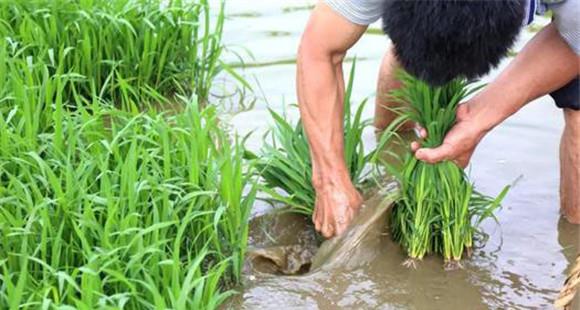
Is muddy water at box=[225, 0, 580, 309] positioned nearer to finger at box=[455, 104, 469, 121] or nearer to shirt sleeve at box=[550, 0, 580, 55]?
finger at box=[455, 104, 469, 121]

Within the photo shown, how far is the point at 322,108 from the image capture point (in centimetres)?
324

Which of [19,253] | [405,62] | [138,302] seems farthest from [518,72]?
[19,253]

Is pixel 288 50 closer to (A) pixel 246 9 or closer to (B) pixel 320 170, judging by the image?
(A) pixel 246 9

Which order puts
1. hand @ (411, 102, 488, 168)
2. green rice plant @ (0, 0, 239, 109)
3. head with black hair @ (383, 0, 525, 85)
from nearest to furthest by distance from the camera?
head with black hair @ (383, 0, 525, 85) < hand @ (411, 102, 488, 168) < green rice plant @ (0, 0, 239, 109)

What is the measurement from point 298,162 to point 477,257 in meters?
0.67

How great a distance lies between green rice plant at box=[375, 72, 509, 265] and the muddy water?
0.07 m

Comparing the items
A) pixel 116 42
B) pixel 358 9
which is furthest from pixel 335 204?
pixel 116 42

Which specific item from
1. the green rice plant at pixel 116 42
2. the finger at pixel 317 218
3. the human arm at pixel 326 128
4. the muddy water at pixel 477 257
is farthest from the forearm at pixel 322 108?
the green rice plant at pixel 116 42

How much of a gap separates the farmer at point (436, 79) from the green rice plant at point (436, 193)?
0.16 ft

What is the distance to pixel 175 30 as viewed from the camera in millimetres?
4398

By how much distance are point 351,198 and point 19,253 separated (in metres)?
1.10

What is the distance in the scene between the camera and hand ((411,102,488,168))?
307cm

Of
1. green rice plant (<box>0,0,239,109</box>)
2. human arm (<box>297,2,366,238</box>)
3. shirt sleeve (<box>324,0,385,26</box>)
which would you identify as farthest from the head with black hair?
green rice plant (<box>0,0,239,109</box>)

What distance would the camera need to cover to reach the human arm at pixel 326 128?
126 inches
